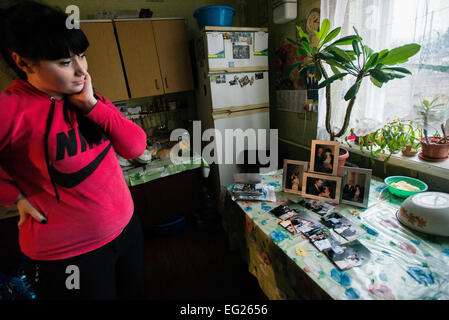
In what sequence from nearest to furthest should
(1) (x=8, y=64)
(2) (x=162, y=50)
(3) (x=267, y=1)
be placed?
(1) (x=8, y=64), (2) (x=162, y=50), (3) (x=267, y=1)

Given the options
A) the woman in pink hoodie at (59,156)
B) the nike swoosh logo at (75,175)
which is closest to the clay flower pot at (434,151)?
the woman in pink hoodie at (59,156)

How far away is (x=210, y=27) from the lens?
6.01 ft

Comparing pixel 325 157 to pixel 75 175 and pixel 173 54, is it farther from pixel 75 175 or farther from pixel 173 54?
pixel 173 54

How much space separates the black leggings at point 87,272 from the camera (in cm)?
70

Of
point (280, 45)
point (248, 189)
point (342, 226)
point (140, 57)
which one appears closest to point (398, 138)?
point (342, 226)

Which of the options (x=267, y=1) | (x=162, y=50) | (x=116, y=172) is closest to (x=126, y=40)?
(x=162, y=50)

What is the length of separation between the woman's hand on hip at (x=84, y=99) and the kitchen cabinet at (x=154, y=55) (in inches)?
60.1

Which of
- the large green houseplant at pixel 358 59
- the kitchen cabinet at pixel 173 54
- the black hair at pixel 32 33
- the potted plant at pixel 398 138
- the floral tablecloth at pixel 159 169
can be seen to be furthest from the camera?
the kitchen cabinet at pixel 173 54

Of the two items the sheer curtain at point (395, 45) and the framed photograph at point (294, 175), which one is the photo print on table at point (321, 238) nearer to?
the framed photograph at point (294, 175)

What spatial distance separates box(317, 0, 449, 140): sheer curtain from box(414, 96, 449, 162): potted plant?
49 mm

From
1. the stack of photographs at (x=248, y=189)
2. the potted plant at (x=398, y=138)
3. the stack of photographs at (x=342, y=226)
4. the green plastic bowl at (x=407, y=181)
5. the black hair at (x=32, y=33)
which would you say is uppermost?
the black hair at (x=32, y=33)

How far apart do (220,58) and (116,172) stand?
1.51 meters
